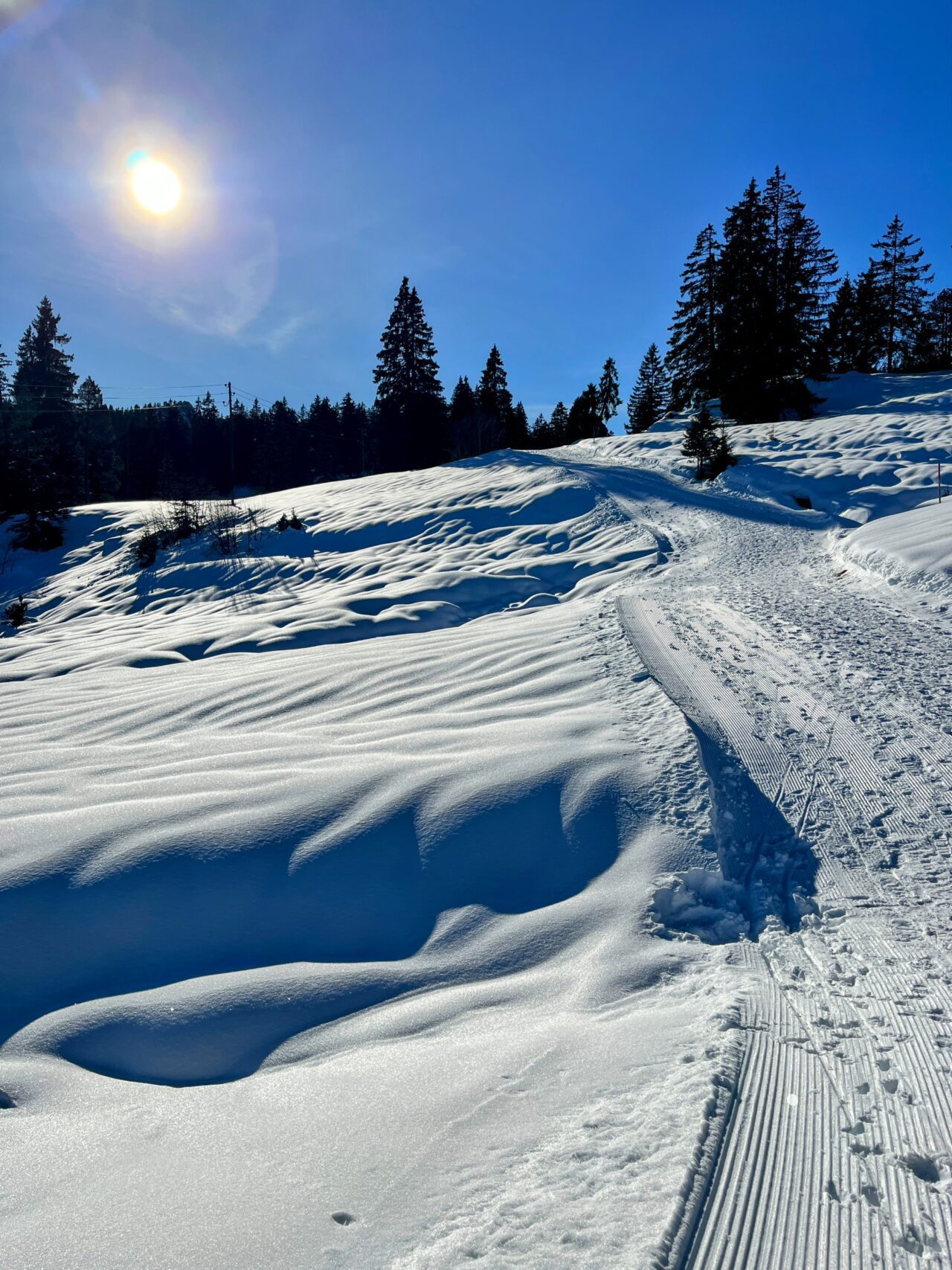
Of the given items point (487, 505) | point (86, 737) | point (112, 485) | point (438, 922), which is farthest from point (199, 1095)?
point (112, 485)

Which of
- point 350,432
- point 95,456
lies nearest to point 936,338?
point 350,432

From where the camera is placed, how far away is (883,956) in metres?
2.45

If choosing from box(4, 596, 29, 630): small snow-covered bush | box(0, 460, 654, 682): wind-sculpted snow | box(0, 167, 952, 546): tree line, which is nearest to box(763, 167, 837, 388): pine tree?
box(0, 167, 952, 546): tree line

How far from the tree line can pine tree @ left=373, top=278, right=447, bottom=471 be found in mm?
91

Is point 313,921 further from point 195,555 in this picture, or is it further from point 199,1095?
point 195,555

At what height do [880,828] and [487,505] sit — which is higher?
[487,505]

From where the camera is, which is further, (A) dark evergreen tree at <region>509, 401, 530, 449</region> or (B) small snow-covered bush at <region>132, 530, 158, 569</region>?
(A) dark evergreen tree at <region>509, 401, 530, 449</region>

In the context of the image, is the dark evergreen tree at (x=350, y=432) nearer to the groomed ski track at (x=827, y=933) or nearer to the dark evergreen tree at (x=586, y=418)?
the dark evergreen tree at (x=586, y=418)

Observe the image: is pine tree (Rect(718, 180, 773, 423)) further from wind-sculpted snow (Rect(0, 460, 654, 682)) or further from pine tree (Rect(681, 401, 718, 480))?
wind-sculpted snow (Rect(0, 460, 654, 682))

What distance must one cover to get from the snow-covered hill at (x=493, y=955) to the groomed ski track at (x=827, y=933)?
13 mm

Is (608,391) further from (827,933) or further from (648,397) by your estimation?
(827,933)

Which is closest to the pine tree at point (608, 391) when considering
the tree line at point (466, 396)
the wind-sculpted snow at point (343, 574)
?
the tree line at point (466, 396)

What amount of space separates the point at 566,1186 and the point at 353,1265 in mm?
A: 522

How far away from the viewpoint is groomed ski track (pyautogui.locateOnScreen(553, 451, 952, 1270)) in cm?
150
